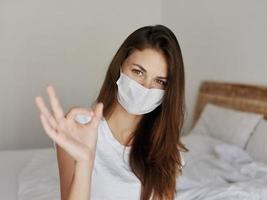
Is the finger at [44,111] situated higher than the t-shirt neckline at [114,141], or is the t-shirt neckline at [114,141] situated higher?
the finger at [44,111]

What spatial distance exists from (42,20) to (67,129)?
94.1 inches

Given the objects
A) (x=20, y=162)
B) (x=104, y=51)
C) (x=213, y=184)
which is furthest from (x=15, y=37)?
(x=213, y=184)

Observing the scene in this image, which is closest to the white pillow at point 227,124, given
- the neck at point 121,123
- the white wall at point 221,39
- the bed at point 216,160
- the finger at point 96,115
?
the bed at point 216,160

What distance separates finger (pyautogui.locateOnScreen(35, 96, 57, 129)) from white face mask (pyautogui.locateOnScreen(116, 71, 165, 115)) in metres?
0.47

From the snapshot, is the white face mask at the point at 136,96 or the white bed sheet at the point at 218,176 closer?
the white face mask at the point at 136,96

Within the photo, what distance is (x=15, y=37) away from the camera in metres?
2.87

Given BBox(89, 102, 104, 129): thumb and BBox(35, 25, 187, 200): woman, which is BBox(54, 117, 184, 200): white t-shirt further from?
BBox(89, 102, 104, 129): thumb

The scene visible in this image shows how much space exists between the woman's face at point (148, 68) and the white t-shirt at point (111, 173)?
198 millimetres

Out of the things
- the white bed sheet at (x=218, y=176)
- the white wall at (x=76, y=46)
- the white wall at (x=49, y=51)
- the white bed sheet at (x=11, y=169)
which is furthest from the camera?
the white wall at (x=49, y=51)

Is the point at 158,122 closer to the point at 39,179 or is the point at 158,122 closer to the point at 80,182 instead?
the point at 80,182

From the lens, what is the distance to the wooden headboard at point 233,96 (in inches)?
86.0

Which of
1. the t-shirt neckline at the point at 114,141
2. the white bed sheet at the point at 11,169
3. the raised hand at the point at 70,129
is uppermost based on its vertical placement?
the raised hand at the point at 70,129

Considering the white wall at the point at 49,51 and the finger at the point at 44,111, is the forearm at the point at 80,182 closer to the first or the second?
the finger at the point at 44,111

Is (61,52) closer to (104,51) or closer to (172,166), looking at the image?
(104,51)
